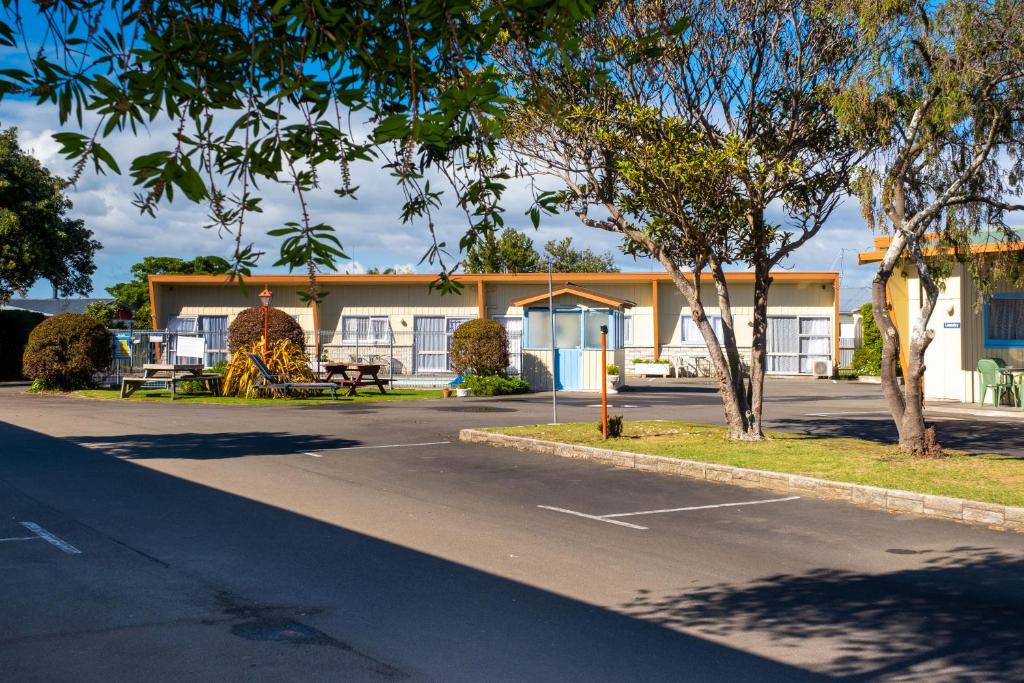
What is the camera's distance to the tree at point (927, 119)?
41.3 ft

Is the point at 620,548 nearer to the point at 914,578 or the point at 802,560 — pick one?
the point at 802,560

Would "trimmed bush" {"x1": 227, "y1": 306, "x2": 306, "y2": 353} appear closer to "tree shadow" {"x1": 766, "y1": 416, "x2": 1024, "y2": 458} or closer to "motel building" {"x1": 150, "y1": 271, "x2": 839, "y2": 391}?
"motel building" {"x1": 150, "y1": 271, "x2": 839, "y2": 391}

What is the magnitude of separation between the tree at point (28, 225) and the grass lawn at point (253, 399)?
13378mm

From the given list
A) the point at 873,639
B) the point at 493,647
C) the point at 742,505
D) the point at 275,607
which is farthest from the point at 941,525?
the point at 275,607

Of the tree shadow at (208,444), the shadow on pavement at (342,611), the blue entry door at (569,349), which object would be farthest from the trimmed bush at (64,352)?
the shadow on pavement at (342,611)

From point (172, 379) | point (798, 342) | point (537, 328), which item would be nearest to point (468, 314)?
point (537, 328)

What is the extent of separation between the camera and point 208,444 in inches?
642

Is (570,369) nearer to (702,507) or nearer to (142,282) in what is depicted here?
(702,507)

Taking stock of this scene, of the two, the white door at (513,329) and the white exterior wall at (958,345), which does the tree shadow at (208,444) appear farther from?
the white door at (513,329)

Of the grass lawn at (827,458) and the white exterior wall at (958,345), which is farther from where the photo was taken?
the white exterior wall at (958,345)

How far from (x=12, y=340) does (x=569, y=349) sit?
2192cm

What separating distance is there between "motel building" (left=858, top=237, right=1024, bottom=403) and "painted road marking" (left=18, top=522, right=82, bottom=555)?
68.5 feet

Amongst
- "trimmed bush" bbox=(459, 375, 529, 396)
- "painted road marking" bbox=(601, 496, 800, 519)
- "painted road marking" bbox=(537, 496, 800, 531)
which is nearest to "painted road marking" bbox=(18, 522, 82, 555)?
"painted road marking" bbox=(537, 496, 800, 531)

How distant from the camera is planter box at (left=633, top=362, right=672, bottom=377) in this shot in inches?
1622
